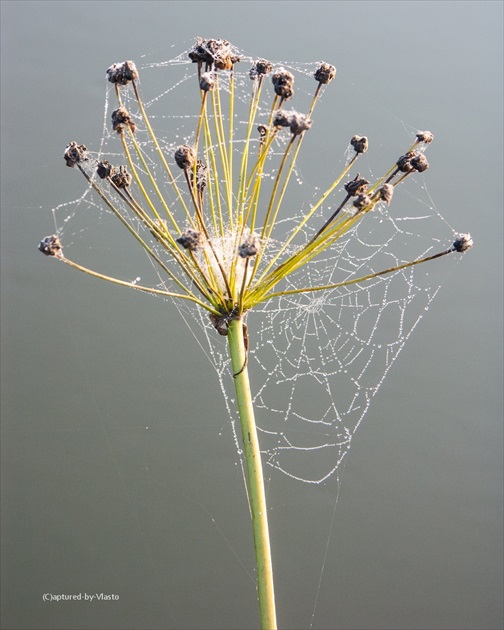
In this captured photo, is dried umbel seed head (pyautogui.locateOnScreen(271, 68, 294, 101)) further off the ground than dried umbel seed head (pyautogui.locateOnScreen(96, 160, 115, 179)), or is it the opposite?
dried umbel seed head (pyautogui.locateOnScreen(271, 68, 294, 101))

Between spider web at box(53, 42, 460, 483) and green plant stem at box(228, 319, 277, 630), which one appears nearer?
green plant stem at box(228, 319, 277, 630)

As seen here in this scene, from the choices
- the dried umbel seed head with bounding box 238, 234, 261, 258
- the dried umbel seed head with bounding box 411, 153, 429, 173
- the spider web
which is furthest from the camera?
the spider web

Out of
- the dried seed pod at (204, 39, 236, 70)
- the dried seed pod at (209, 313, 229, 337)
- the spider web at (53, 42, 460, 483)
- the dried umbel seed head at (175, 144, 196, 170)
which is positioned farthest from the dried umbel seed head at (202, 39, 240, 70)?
the spider web at (53, 42, 460, 483)

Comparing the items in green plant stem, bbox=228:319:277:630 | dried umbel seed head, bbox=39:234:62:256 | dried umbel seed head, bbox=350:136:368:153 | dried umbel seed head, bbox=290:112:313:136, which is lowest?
green plant stem, bbox=228:319:277:630

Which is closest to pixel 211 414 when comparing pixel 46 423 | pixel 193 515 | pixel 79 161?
→ pixel 193 515

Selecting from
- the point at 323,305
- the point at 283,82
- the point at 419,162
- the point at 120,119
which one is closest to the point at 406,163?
the point at 419,162

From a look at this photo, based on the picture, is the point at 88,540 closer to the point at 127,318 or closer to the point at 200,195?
the point at 127,318

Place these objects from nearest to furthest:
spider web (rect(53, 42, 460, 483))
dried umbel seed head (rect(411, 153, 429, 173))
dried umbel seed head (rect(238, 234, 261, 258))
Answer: dried umbel seed head (rect(238, 234, 261, 258))
dried umbel seed head (rect(411, 153, 429, 173))
spider web (rect(53, 42, 460, 483))

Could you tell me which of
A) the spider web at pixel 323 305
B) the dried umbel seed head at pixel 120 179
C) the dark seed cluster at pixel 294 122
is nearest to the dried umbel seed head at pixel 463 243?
the dark seed cluster at pixel 294 122

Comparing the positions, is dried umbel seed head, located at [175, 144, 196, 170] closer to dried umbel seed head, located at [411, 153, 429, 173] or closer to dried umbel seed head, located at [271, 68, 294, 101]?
dried umbel seed head, located at [271, 68, 294, 101]
